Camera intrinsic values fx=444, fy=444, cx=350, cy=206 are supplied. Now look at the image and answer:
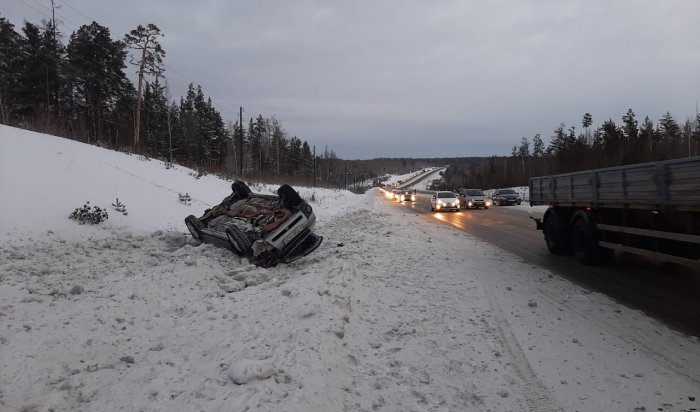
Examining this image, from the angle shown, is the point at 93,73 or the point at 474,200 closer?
the point at 474,200

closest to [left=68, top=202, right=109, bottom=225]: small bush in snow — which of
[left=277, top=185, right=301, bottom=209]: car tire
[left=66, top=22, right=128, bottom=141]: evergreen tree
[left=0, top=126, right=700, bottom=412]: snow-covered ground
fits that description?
Result: [left=0, top=126, right=700, bottom=412]: snow-covered ground

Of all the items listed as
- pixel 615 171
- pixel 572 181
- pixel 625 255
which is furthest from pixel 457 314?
pixel 625 255

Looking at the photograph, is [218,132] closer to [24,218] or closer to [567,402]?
[24,218]

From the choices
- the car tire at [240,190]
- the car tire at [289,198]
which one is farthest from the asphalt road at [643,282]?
the car tire at [240,190]

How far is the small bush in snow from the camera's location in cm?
1038

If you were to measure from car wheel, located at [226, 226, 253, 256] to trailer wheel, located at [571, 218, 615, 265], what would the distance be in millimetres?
7197

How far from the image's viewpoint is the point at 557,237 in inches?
443

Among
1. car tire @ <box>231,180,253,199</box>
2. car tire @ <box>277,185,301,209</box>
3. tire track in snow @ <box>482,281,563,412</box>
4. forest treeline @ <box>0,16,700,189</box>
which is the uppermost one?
forest treeline @ <box>0,16,700,189</box>

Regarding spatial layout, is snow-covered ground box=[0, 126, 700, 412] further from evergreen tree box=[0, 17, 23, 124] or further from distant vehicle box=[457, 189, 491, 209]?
evergreen tree box=[0, 17, 23, 124]

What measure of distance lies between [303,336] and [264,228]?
4.48m

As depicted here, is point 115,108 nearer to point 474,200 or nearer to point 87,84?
point 87,84

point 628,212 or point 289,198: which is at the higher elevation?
point 289,198

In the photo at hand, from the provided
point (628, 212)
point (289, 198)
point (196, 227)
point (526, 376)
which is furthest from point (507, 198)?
point (526, 376)

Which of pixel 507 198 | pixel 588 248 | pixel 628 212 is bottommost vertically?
pixel 588 248
